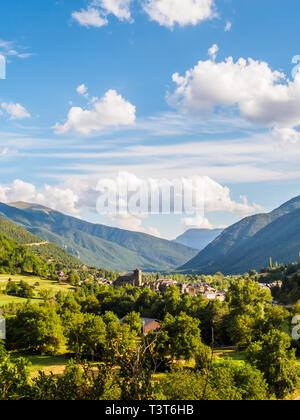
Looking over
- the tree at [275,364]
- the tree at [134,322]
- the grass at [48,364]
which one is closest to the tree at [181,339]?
the tree at [275,364]

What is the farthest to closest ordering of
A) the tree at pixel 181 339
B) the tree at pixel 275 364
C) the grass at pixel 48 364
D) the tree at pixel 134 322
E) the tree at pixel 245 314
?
the tree at pixel 134 322, the tree at pixel 245 314, the grass at pixel 48 364, the tree at pixel 181 339, the tree at pixel 275 364

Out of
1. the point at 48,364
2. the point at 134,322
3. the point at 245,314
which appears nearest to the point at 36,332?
the point at 48,364

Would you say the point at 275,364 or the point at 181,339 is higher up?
the point at 275,364

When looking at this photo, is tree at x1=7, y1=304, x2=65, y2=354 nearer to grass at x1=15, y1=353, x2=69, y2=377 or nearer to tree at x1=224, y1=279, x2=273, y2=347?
grass at x1=15, y1=353, x2=69, y2=377

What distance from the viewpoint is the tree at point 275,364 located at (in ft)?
97.0

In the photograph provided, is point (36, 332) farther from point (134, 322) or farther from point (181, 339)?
point (181, 339)

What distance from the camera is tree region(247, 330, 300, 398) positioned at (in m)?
29.6

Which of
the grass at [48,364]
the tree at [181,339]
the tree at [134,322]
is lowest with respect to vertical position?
the grass at [48,364]

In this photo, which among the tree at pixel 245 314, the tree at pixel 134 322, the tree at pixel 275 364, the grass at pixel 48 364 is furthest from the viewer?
the tree at pixel 134 322

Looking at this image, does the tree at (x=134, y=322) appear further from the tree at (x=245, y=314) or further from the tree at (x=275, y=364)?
the tree at (x=275, y=364)

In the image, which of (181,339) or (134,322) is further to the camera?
(134,322)

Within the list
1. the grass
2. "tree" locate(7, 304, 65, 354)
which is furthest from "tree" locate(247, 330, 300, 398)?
"tree" locate(7, 304, 65, 354)

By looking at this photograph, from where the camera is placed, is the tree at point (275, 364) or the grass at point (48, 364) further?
the grass at point (48, 364)

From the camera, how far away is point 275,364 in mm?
29703
